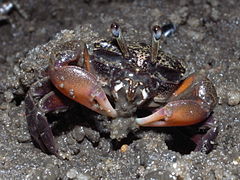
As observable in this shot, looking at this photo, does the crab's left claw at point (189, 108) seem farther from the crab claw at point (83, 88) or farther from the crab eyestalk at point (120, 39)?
the crab eyestalk at point (120, 39)

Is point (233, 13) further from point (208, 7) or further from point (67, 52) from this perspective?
point (67, 52)

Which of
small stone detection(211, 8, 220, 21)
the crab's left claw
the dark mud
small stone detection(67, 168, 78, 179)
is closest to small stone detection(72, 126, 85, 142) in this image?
the dark mud

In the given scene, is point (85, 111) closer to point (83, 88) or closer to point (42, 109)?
point (42, 109)

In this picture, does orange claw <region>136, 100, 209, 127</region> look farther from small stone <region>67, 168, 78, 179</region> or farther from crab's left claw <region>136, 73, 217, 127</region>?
small stone <region>67, 168, 78, 179</region>

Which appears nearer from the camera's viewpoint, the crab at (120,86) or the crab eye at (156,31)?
the crab at (120,86)

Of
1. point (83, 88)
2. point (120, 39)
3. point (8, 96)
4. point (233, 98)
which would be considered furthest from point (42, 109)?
point (233, 98)

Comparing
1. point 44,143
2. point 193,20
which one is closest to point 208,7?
point 193,20

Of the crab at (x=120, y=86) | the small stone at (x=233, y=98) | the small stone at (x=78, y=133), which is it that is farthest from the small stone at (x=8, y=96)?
the small stone at (x=233, y=98)
